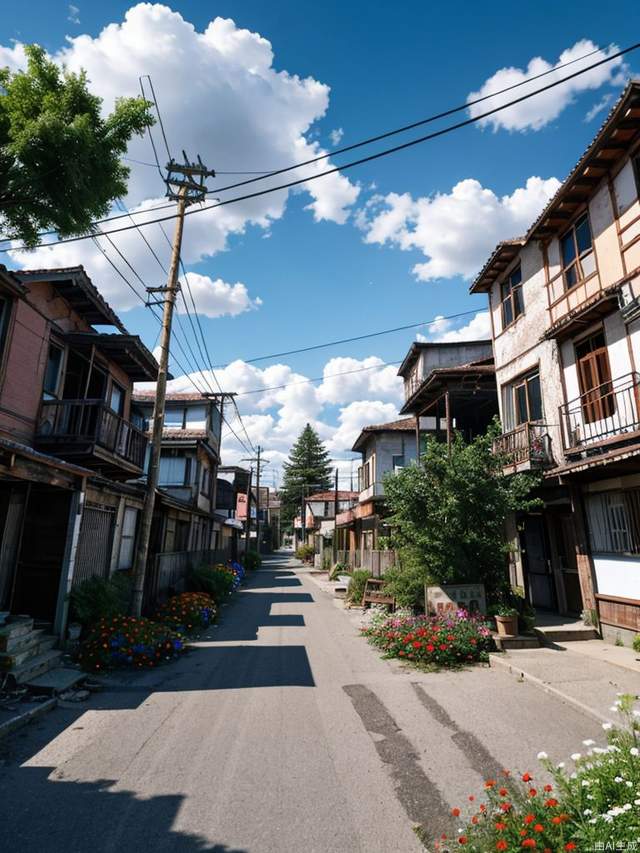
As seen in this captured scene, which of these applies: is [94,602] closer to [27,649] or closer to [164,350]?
[27,649]

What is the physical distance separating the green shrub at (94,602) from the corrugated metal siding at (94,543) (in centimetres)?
40

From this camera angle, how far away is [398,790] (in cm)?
455

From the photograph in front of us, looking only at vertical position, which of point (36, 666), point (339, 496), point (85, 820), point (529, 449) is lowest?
point (85, 820)

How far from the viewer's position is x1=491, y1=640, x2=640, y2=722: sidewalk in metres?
6.89

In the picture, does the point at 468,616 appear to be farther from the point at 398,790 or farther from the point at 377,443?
the point at 377,443

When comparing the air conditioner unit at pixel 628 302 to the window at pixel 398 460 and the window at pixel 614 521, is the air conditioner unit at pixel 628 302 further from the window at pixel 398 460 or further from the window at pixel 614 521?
the window at pixel 398 460

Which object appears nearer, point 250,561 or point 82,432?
point 82,432

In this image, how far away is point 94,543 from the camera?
1176 centimetres

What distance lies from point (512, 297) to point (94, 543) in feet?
48.5

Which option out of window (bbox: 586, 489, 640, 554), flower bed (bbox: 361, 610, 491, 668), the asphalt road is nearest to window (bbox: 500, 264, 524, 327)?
window (bbox: 586, 489, 640, 554)

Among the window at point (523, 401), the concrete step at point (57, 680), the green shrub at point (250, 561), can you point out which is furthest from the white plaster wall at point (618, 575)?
the green shrub at point (250, 561)

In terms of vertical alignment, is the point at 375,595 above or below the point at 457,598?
below

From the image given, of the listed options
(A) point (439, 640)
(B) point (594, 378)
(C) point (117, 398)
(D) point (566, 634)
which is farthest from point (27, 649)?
(B) point (594, 378)

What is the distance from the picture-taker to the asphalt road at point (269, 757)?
3.88 metres
